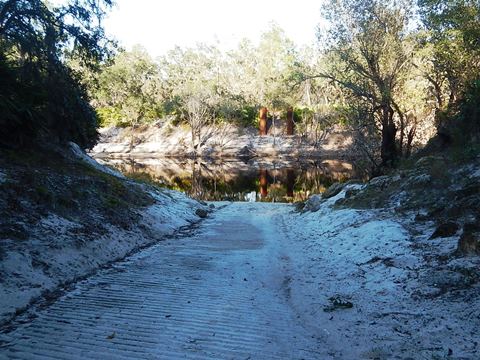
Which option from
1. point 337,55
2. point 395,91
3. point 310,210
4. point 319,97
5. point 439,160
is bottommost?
point 310,210

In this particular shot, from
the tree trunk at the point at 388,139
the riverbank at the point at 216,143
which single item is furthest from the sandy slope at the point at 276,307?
the riverbank at the point at 216,143

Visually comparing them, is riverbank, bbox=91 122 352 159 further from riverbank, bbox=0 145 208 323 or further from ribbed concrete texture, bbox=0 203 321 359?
ribbed concrete texture, bbox=0 203 321 359

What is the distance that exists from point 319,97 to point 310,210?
4187cm

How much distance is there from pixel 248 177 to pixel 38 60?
2720cm

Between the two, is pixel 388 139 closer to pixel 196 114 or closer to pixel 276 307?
pixel 276 307

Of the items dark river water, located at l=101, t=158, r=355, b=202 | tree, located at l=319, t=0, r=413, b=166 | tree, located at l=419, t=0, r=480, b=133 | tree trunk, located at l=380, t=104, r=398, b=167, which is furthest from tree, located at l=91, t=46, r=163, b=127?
tree, located at l=419, t=0, r=480, b=133

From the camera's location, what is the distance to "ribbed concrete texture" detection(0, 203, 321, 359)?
4707 millimetres

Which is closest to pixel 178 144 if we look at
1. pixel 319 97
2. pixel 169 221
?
pixel 319 97

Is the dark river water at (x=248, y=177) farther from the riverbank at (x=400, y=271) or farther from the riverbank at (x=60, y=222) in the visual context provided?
the riverbank at (x=400, y=271)

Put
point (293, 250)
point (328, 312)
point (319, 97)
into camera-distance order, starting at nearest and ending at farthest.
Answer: point (328, 312)
point (293, 250)
point (319, 97)

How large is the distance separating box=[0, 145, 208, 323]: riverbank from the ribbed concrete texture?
0.52 meters

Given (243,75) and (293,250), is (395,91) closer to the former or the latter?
(293,250)

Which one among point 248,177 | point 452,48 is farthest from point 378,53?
point 248,177

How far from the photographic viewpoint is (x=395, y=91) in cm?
1889
